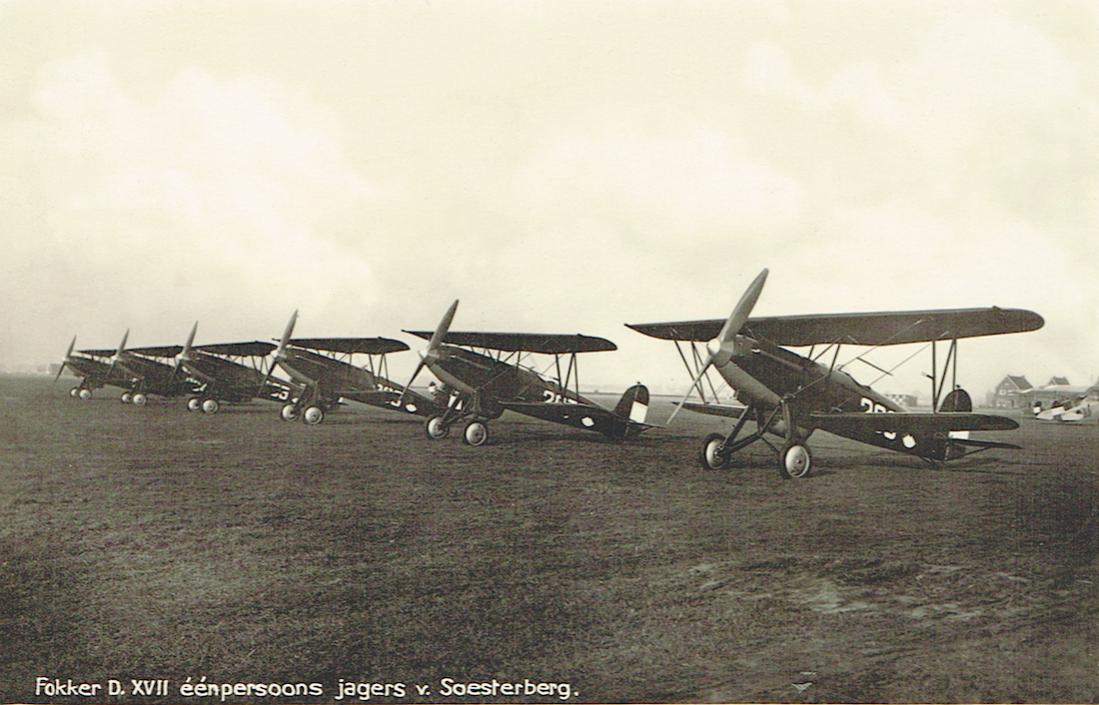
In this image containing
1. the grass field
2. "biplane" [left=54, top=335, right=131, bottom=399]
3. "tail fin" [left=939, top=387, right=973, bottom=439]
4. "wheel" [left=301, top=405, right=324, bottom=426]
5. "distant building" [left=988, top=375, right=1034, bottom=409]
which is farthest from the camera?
"distant building" [left=988, top=375, right=1034, bottom=409]

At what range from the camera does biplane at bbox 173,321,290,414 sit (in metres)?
24.2

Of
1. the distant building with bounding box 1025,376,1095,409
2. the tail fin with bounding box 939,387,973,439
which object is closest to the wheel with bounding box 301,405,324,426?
the tail fin with bounding box 939,387,973,439

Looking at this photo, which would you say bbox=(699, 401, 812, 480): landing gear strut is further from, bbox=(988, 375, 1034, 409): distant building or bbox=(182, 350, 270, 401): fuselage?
bbox=(988, 375, 1034, 409): distant building

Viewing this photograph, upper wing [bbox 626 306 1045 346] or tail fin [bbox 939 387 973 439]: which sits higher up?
upper wing [bbox 626 306 1045 346]

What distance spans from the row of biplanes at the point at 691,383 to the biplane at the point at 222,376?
50 millimetres

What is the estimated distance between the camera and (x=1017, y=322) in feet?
29.5

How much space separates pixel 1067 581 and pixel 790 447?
520cm

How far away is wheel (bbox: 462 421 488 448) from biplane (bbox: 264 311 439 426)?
4743 mm

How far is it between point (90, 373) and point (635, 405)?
27478 millimetres

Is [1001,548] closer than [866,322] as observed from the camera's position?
Yes

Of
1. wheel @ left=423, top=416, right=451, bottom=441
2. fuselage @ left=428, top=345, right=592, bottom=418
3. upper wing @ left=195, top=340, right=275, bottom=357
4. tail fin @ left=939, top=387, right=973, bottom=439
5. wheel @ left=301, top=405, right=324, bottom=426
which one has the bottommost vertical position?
wheel @ left=423, top=416, right=451, bottom=441

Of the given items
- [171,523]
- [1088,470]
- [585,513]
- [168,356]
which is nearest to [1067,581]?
[585,513]

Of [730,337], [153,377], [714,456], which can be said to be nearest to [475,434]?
[714,456]

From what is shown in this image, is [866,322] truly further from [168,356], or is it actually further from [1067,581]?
[168,356]
